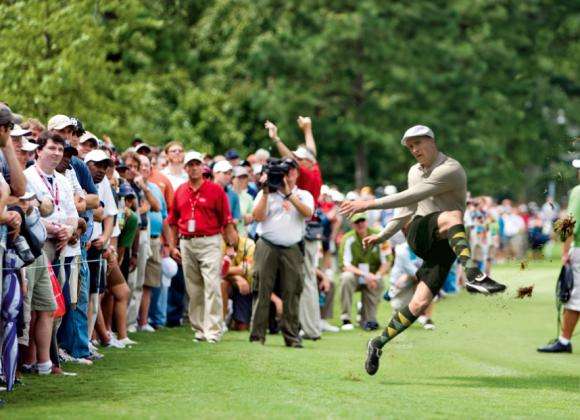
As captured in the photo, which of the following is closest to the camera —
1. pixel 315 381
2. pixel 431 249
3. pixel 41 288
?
pixel 41 288

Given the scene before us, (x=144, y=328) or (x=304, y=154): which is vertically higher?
(x=304, y=154)

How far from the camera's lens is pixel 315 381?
44.4ft

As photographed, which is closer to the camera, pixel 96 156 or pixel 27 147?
pixel 27 147

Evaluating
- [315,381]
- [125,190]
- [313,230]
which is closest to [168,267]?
[313,230]

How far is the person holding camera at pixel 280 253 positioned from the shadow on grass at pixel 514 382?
3.74 meters

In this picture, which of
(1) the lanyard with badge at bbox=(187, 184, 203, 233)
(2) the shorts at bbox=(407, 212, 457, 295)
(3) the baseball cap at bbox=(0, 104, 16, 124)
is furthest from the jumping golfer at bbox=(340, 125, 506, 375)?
(1) the lanyard with badge at bbox=(187, 184, 203, 233)

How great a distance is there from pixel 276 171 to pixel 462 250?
14.3ft

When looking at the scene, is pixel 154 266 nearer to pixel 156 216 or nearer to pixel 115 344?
pixel 156 216

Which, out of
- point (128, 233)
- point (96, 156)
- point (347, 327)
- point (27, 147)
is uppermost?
point (27, 147)

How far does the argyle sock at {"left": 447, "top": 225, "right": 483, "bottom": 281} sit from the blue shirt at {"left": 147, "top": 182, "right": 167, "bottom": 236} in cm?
556

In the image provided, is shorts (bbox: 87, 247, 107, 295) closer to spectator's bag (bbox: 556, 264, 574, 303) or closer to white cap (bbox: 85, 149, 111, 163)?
white cap (bbox: 85, 149, 111, 163)

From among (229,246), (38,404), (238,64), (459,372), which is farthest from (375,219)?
(38,404)

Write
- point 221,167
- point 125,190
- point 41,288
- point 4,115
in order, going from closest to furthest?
point 4,115
point 41,288
point 125,190
point 221,167

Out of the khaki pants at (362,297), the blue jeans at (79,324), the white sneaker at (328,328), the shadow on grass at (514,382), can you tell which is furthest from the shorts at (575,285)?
the blue jeans at (79,324)
